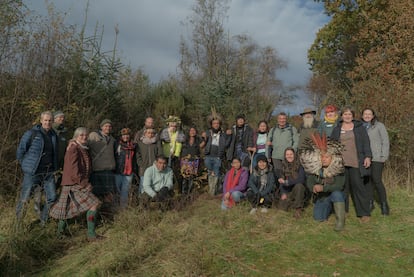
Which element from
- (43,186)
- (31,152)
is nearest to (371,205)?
(43,186)

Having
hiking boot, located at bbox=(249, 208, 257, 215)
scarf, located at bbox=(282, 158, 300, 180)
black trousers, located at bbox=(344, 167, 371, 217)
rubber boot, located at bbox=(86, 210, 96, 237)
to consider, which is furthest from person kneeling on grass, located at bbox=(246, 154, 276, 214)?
rubber boot, located at bbox=(86, 210, 96, 237)

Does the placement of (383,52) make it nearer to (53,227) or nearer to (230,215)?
(230,215)

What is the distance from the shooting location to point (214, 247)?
14.9ft

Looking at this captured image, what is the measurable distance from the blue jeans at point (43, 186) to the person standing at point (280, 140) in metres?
4.09

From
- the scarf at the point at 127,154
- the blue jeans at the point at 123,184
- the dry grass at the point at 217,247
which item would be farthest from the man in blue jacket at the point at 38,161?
the scarf at the point at 127,154

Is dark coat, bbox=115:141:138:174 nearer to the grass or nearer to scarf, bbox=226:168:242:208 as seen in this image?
the grass

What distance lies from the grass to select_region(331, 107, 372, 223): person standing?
1.16ft

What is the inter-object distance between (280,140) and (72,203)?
413 centimetres

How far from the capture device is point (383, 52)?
1204 cm

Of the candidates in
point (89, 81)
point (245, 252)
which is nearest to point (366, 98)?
point (245, 252)

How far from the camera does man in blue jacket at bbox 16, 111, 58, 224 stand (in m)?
5.17

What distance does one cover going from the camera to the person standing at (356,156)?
5660 millimetres

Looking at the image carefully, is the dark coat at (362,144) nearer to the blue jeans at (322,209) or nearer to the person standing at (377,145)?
the person standing at (377,145)

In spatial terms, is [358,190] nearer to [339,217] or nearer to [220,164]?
[339,217]
